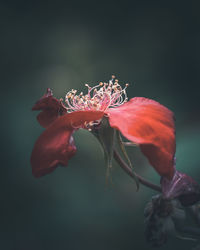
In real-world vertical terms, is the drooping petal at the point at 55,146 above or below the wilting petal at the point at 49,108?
below

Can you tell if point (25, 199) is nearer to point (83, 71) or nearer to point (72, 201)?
point (72, 201)

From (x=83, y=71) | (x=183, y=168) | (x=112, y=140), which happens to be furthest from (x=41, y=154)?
(x=83, y=71)
